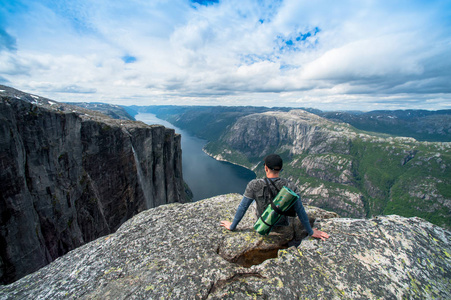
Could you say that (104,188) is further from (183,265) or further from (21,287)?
(183,265)

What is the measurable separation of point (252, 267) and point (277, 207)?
2.27m

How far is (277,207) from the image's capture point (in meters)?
7.20

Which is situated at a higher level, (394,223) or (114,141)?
(394,223)

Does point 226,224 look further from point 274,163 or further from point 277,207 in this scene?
point 274,163

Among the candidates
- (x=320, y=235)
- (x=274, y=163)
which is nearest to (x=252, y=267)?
(x=320, y=235)

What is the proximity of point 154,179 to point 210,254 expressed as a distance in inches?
2411

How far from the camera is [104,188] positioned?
4053 cm

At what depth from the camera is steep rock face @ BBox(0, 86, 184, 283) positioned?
72.9 ft

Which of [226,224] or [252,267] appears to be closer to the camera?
[252,267]

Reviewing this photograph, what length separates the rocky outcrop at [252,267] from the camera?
5.88 metres

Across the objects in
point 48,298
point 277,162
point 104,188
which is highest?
point 277,162

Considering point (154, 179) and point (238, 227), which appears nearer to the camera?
point (238, 227)

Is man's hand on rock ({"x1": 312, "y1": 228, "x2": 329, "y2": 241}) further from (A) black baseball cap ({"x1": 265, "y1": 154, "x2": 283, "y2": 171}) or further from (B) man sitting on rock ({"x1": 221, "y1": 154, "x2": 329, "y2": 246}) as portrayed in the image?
(A) black baseball cap ({"x1": 265, "y1": 154, "x2": 283, "y2": 171})

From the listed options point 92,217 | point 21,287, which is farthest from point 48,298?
point 92,217
